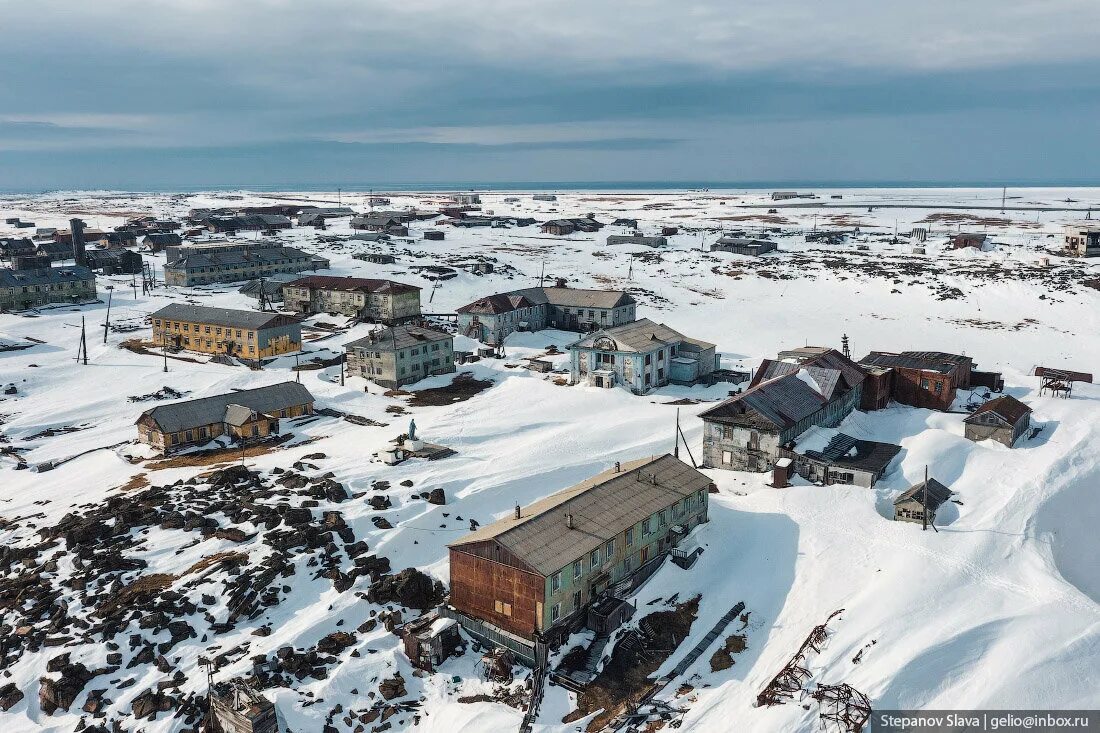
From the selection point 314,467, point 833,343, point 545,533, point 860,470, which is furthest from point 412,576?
point 833,343

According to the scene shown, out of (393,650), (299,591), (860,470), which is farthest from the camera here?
(860,470)

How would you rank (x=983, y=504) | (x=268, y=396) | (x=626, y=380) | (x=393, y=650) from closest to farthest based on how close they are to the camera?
(x=393, y=650)
(x=983, y=504)
(x=268, y=396)
(x=626, y=380)

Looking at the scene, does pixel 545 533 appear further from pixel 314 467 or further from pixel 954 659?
pixel 314 467

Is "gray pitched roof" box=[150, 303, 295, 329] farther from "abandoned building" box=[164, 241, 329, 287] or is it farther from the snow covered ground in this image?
"abandoned building" box=[164, 241, 329, 287]

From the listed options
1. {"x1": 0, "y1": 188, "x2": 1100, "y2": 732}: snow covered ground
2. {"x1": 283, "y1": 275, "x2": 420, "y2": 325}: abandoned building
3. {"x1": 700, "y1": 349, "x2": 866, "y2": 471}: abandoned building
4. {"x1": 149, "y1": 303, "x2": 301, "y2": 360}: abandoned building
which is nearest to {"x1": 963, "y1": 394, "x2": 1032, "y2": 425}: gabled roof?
{"x1": 0, "y1": 188, "x2": 1100, "y2": 732}: snow covered ground

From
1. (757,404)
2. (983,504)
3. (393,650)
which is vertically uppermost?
(757,404)

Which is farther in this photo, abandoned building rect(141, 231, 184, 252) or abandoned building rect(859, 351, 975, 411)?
abandoned building rect(141, 231, 184, 252)

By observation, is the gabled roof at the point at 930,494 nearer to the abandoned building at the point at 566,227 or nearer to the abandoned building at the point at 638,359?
the abandoned building at the point at 638,359
